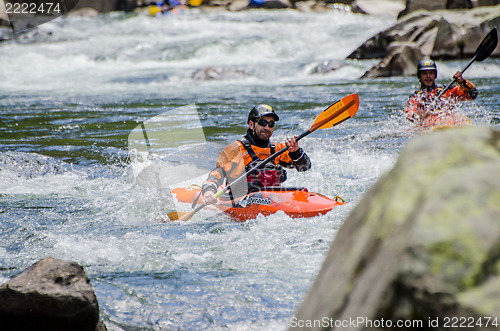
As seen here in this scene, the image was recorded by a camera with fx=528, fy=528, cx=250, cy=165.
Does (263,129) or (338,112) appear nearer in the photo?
(263,129)

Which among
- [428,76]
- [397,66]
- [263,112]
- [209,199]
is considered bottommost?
[397,66]

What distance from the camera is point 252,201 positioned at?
4.75m

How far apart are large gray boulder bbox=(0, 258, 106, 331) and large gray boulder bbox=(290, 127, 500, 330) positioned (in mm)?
1259

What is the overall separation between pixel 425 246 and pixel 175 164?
5.68m

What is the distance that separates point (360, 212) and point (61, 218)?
379cm

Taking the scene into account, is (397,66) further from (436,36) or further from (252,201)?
(252,201)

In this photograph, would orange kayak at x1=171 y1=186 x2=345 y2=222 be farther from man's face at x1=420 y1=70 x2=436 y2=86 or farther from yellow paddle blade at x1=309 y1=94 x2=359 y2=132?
man's face at x1=420 y1=70 x2=436 y2=86

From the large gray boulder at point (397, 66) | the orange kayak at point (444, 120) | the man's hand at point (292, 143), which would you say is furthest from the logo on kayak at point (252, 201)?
the large gray boulder at point (397, 66)

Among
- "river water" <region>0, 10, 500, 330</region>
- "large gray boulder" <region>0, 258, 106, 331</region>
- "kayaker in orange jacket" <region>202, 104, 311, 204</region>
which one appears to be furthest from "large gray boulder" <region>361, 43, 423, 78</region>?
"large gray boulder" <region>0, 258, 106, 331</region>

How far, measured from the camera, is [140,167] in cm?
662

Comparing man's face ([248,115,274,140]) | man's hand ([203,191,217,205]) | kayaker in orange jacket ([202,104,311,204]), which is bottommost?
man's hand ([203,191,217,205])

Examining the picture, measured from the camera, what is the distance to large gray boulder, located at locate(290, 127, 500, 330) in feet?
4.22

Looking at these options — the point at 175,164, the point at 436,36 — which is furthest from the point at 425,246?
the point at 436,36

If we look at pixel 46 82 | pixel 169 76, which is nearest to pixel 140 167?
pixel 169 76
